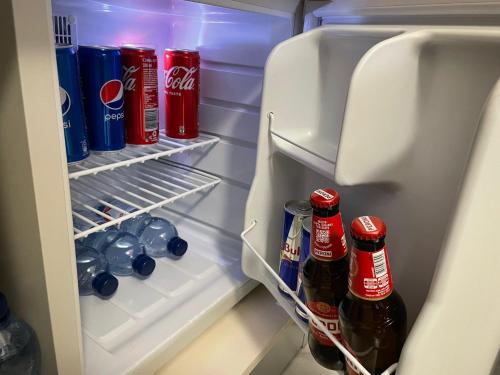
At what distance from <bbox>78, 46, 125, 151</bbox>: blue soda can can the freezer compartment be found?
459 millimetres

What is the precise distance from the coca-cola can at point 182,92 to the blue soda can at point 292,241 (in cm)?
42

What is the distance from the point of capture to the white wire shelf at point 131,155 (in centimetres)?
85

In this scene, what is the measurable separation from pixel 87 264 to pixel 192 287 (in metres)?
0.28

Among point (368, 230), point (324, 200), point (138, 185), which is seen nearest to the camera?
point (368, 230)

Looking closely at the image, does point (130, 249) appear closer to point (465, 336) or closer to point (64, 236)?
point (64, 236)

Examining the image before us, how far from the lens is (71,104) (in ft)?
2.48

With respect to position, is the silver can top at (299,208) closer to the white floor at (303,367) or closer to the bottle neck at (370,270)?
the bottle neck at (370,270)

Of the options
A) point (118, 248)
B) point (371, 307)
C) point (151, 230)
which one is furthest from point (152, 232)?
point (371, 307)

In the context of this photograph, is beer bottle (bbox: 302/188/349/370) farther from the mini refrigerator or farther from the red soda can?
the red soda can

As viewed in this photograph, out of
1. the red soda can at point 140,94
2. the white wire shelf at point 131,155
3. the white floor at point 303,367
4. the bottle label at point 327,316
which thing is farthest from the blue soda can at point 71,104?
the white floor at point 303,367

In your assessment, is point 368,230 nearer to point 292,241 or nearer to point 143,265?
point 292,241

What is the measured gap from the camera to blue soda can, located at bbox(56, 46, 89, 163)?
2.35 feet

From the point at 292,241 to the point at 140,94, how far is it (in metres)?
0.51

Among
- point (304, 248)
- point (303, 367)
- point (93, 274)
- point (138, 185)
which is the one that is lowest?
point (303, 367)
